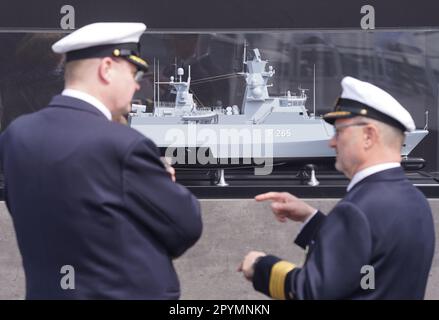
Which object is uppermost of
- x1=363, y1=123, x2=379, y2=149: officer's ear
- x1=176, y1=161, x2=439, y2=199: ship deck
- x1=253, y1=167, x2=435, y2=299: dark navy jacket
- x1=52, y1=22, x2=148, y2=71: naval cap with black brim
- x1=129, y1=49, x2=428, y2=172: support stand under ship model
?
x1=52, y1=22, x2=148, y2=71: naval cap with black brim

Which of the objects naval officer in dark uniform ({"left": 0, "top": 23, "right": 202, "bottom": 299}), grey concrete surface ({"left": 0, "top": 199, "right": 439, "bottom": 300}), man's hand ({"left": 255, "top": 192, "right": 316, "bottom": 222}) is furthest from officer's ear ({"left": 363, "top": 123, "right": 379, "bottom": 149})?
grey concrete surface ({"left": 0, "top": 199, "right": 439, "bottom": 300})

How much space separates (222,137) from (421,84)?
1800mm

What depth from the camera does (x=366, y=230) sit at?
2.64 meters

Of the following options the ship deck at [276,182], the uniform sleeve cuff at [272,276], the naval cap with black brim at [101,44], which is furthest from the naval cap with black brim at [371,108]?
the ship deck at [276,182]

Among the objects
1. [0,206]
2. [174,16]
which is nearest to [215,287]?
[0,206]

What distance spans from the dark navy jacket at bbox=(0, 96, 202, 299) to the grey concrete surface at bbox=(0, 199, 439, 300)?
3.70m

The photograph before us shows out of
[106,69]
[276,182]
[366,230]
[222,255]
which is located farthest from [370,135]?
[276,182]

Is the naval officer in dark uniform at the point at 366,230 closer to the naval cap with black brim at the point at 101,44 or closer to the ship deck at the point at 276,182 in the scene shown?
the naval cap with black brim at the point at 101,44

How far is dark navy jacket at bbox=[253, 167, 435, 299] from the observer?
2629 mm

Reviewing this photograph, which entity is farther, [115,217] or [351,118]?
[351,118]

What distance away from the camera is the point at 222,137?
7055 millimetres

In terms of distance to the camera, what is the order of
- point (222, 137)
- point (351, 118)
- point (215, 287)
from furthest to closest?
point (222, 137), point (215, 287), point (351, 118)

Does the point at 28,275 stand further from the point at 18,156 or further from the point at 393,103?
the point at 393,103

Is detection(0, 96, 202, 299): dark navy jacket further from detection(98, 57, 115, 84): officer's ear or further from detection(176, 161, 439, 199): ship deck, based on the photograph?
detection(176, 161, 439, 199): ship deck
